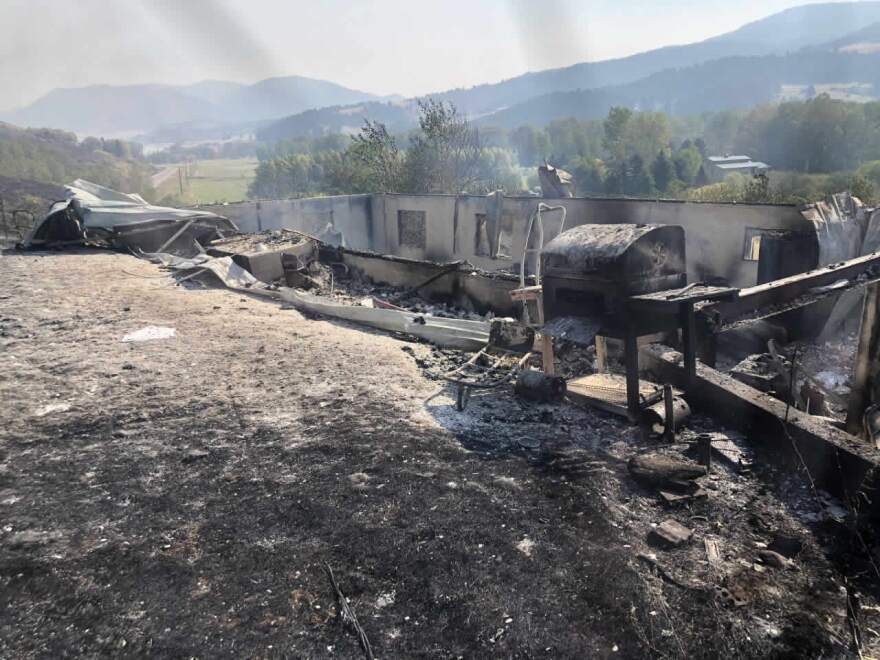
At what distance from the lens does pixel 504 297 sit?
9492mm

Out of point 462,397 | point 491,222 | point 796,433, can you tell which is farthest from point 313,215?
point 796,433

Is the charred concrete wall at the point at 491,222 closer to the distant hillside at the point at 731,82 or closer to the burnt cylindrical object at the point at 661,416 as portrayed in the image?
the burnt cylindrical object at the point at 661,416

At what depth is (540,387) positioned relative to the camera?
5145 mm

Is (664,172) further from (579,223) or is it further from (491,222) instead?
(579,223)

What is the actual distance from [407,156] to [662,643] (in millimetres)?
40278

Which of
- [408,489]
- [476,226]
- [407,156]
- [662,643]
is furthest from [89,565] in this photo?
[407,156]

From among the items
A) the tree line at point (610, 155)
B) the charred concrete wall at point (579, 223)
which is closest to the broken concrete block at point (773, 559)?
the charred concrete wall at point (579, 223)


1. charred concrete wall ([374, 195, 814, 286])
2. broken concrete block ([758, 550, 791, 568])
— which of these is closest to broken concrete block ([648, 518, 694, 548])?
broken concrete block ([758, 550, 791, 568])

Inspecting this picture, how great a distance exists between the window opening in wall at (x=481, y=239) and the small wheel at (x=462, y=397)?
14.2 meters

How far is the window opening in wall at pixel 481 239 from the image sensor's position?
19109 millimetres

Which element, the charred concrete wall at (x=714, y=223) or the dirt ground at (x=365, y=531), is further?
the charred concrete wall at (x=714, y=223)

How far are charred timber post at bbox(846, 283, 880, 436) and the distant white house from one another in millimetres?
78721

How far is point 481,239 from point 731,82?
19635 centimetres

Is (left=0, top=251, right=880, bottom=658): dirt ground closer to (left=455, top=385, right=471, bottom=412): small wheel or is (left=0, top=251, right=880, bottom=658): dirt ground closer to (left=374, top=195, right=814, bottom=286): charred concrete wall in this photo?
(left=455, top=385, right=471, bottom=412): small wheel
